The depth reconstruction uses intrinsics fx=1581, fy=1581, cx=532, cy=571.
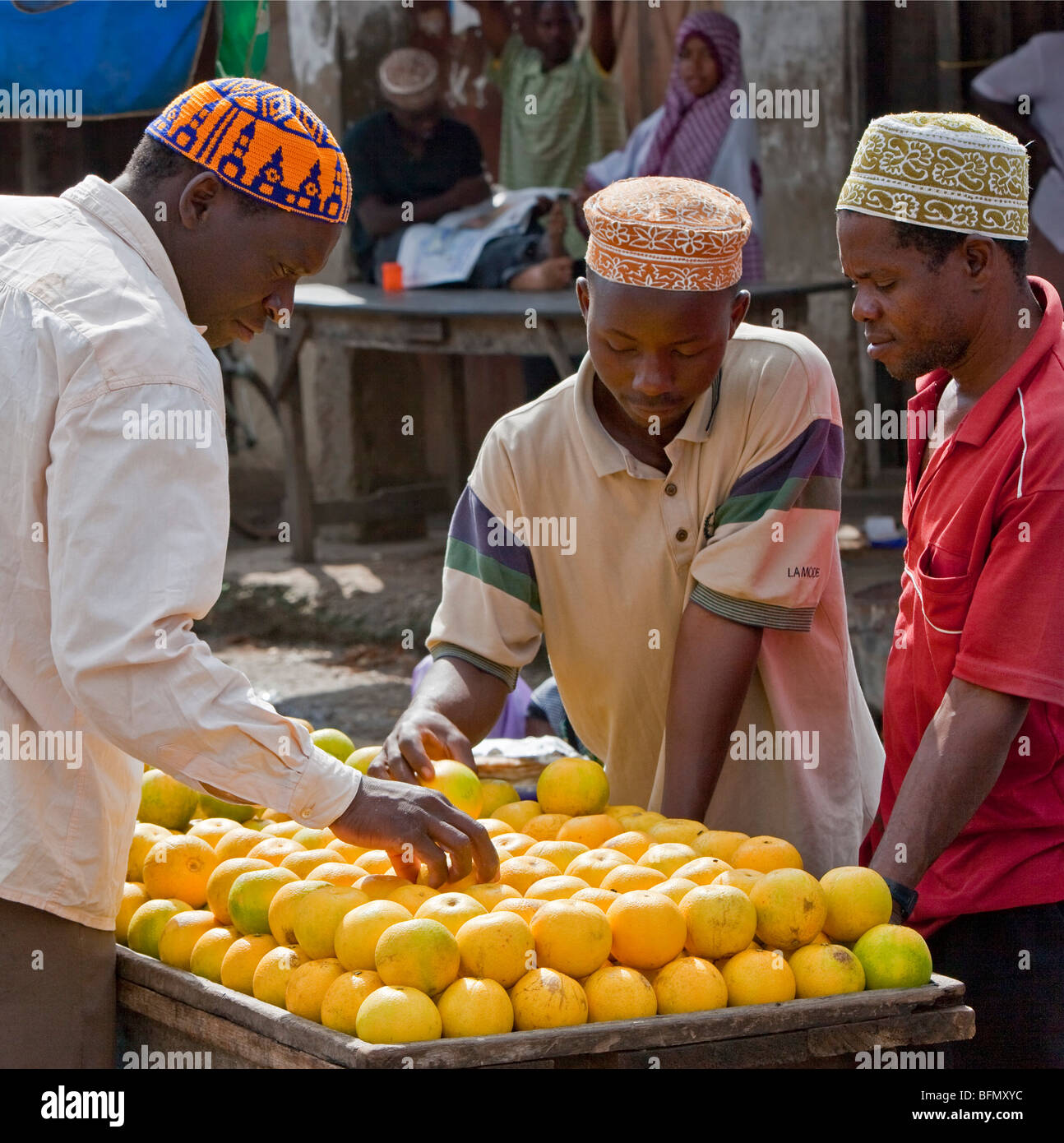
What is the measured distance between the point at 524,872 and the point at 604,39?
944 centimetres

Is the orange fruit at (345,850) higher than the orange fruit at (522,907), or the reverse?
the orange fruit at (522,907)

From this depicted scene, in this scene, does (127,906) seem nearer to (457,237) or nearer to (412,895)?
(412,895)

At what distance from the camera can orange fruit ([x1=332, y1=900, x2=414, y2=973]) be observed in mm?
2281

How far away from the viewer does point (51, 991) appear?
2.48m

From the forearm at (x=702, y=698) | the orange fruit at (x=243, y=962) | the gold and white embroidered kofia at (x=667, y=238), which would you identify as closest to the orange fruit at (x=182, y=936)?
the orange fruit at (x=243, y=962)

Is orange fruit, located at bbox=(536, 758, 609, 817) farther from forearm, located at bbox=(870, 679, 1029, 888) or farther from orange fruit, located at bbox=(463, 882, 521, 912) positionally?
forearm, located at bbox=(870, 679, 1029, 888)

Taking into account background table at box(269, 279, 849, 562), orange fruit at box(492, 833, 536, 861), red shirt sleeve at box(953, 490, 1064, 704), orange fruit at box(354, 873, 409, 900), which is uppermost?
red shirt sleeve at box(953, 490, 1064, 704)

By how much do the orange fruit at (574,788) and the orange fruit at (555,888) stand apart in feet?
1.50

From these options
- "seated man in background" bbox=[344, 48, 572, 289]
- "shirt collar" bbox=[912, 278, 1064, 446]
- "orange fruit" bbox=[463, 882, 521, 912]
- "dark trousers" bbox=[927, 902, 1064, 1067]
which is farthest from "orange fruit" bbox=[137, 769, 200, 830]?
"seated man in background" bbox=[344, 48, 572, 289]

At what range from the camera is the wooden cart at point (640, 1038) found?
2123mm

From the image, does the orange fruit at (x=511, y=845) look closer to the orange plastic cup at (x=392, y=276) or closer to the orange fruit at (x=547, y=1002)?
the orange fruit at (x=547, y=1002)

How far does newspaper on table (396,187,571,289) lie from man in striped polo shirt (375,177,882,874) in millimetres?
6208

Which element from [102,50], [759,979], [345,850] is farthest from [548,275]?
[759,979]
